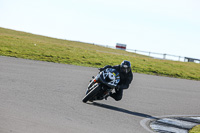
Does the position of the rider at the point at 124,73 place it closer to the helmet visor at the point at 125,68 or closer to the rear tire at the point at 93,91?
the helmet visor at the point at 125,68

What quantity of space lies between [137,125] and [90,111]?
1323mm

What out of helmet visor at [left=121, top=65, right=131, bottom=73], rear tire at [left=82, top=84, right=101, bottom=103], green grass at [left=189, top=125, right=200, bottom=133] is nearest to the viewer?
green grass at [left=189, top=125, right=200, bottom=133]

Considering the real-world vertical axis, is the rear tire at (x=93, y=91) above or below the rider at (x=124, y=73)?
below

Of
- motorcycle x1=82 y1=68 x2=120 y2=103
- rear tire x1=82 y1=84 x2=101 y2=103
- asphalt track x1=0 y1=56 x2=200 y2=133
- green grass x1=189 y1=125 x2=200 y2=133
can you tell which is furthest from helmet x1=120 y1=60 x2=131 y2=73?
green grass x1=189 y1=125 x2=200 y2=133

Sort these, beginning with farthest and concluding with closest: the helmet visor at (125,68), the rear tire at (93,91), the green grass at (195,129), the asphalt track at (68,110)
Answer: the helmet visor at (125,68), the rear tire at (93,91), the green grass at (195,129), the asphalt track at (68,110)

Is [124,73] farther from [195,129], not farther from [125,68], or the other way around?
[195,129]

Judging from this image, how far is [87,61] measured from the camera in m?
28.2

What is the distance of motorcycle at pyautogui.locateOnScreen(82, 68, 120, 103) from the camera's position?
9.59m

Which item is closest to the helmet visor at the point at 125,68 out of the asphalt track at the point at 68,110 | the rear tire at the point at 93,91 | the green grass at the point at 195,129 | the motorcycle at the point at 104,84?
the motorcycle at the point at 104,84

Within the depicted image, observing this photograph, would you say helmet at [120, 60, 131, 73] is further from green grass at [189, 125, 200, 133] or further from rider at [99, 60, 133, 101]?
green grass at [189, 125, 200, 133]

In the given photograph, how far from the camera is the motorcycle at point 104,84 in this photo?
31.5 feet

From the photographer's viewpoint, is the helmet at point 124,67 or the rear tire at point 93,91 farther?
the helmet at point 124,67

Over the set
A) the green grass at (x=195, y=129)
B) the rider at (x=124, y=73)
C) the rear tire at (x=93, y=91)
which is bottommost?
the green grass at (x=195, y=129)

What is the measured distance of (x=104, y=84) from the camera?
968 cm
